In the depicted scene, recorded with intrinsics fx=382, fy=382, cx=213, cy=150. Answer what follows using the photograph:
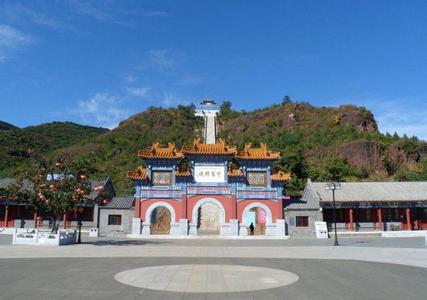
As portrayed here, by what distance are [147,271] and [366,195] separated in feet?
97.0

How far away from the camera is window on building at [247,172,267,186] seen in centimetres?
3472

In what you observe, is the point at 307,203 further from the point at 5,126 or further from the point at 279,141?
the point at 5,126

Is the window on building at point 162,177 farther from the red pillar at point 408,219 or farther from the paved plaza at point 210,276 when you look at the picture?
the red pillar at point 408,219

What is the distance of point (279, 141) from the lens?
80438 mm

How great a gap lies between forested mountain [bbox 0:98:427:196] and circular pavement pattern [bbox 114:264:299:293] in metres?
35.8

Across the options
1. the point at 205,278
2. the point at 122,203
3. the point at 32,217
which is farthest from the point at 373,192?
the point at 32,217

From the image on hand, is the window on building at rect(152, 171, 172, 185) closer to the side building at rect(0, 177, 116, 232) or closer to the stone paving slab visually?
the side building at rect(0, 177, 116, 232)

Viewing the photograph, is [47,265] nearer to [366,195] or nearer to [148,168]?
[148,168]

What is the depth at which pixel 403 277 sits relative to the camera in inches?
481

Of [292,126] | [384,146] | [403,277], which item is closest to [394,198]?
[403,277]

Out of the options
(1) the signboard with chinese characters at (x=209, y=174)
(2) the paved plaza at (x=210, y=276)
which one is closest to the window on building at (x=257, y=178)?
(1) the signboard with chinese characters at (x=209, y=174)

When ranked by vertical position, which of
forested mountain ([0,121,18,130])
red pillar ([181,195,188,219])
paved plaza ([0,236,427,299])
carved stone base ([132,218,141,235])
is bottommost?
paved plaza ([0,236,427,299])

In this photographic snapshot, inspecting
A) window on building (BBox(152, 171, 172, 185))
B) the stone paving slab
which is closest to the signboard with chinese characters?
window on building (BBox(152, 171, 172, 185))

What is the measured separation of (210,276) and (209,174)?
73.9 ft
